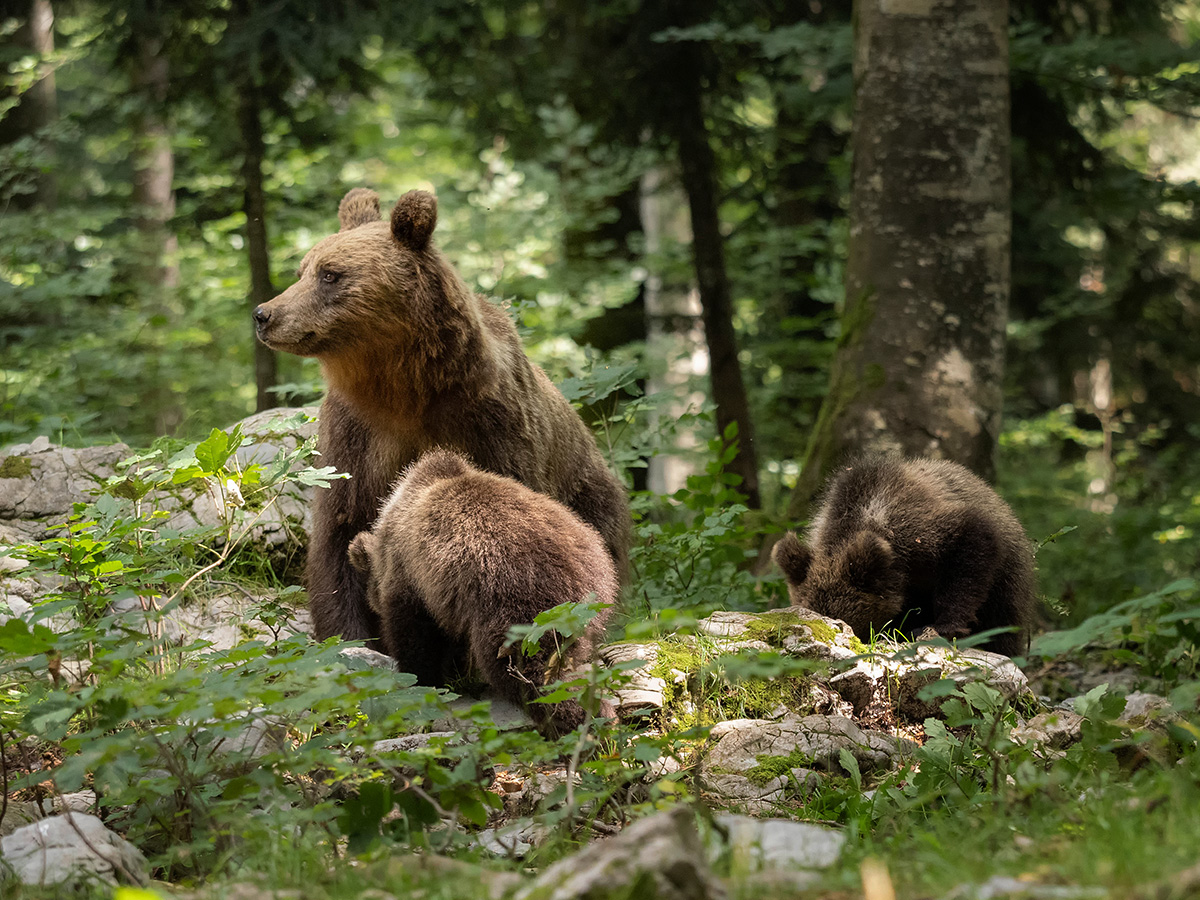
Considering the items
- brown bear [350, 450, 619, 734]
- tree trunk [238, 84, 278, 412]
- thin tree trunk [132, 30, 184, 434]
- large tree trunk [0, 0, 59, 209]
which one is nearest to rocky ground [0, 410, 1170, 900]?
brown bear [350, 450, 619, 734]

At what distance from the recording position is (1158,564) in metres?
9.41

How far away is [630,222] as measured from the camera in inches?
492

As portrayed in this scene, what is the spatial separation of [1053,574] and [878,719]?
6325mm

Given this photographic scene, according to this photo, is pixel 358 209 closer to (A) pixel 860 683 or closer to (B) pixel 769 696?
(B) pixel 769 696

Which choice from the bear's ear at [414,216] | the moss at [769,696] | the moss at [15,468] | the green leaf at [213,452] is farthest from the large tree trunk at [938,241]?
the moss at [15,468]

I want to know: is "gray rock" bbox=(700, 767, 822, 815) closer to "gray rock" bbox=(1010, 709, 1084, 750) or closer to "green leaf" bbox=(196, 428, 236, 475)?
"gray rock" bbox=(1010, 709, 1084, 750)

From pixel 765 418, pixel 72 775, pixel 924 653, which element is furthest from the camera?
pixel 765 418

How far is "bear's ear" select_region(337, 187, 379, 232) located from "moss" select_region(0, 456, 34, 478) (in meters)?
2.41

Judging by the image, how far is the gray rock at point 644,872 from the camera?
6.89 ft

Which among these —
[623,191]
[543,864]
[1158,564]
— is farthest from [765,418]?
[543,864]

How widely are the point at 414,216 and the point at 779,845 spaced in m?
3.39

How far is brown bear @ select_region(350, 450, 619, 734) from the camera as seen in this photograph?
3857mm

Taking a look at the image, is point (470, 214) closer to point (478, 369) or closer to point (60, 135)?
point (60, 135)

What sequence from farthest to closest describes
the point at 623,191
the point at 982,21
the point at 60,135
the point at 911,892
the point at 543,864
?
the point at 623,191 → the point at 60,135 → the point at 982,21 → the point at 543,864 → the point at 911,892
